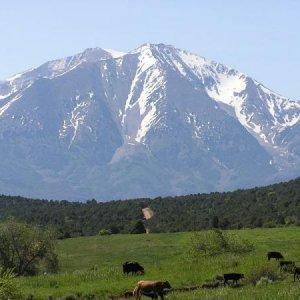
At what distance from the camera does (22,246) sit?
55500 mm

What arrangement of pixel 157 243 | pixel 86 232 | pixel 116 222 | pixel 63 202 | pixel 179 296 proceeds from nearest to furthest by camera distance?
pixel 179 296 < pixel 157 243 < pixel 86 232 < pixel 116 222 < pixel 63 202

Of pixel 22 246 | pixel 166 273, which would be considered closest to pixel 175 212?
pixel 22 246

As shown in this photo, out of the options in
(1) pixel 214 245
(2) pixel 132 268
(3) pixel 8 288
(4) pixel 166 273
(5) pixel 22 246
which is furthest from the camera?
(1) pixel 214 245

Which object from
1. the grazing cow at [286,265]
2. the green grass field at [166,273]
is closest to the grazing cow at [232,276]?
the green grass field at [166,273]

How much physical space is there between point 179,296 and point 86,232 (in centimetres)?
8090

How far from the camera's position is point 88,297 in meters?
39.5

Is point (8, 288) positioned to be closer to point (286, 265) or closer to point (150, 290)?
point (150, 290)

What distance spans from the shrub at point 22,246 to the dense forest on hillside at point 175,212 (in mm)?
46099

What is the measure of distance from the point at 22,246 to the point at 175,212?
77.5 meters

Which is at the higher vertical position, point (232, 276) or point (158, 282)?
point (158, 282)

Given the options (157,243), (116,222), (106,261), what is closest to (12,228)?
→ (106,261)

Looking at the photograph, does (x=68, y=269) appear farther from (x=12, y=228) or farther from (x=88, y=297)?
(x=88, y=297)

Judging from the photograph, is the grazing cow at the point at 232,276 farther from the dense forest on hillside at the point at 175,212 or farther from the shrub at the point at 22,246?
the dense forest on hillside at the point at 175,212

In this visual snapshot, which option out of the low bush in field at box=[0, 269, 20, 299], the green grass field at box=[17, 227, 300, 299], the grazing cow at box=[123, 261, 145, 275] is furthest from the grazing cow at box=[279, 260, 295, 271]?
the low bush in field at box=[0, 269, 20, 299]
